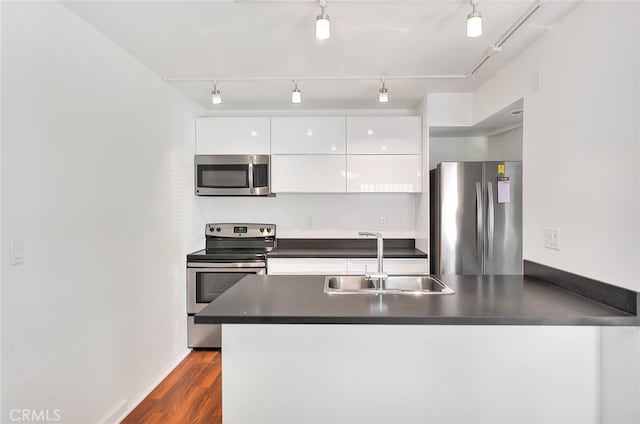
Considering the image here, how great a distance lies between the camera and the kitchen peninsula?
63.2 inches

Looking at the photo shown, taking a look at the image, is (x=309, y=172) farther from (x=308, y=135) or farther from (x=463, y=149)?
(x=463, y=149)

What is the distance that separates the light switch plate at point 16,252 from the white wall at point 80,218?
27 mm

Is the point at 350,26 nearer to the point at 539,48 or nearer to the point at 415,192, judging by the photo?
the point at 539,48

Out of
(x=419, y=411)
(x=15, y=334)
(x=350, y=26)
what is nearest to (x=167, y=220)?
(x=15, y=334)

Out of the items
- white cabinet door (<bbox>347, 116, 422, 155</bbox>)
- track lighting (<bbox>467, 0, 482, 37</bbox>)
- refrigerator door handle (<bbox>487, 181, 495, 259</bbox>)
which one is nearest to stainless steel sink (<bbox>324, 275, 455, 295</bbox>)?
refrigerator door handle (<bbox>487, 181, 495, 259</bbox>)

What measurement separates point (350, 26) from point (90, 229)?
1796 millimetres

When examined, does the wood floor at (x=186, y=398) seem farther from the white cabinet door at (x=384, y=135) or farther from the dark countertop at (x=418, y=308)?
the white cabinet door at (x=384, y=135)

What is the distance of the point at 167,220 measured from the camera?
318cm

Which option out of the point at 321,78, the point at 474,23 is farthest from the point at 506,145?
the point at 474,23

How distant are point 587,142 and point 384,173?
201 centimetres

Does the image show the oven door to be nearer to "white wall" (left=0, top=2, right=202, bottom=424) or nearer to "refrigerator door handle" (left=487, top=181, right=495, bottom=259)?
"white wall" (left=0, top=2, right=202, bottom=424)

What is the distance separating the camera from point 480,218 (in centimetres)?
321

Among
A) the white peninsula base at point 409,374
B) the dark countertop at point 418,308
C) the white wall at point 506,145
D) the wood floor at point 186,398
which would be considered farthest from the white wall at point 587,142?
the wood floor at point 186,398

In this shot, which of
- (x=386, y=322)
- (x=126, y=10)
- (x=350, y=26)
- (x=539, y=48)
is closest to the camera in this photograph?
(x=386, y=322)
